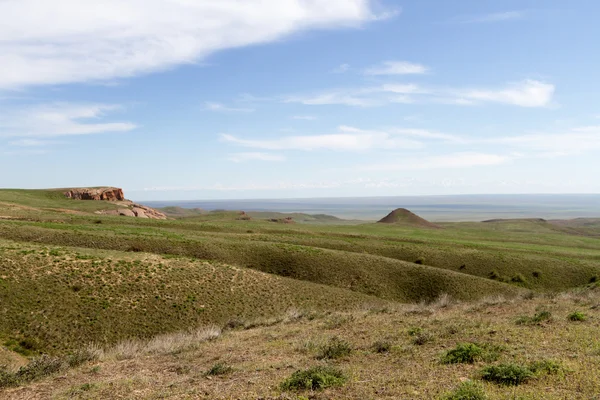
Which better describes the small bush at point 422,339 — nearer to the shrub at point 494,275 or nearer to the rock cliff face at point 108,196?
the shrub at point 494,275

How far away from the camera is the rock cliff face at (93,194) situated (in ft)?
355

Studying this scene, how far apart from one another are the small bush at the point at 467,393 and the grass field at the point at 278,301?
1.55ft

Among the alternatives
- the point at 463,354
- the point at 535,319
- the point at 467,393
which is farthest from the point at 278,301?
the point at 467,393

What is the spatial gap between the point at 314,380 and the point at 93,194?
112 m

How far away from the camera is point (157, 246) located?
49.4 m

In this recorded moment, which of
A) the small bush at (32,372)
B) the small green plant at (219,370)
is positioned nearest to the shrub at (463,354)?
the small green plant at (219,370)

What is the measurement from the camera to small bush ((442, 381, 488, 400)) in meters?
10.6

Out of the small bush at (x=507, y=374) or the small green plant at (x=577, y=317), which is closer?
the small bush at (x=507, y=374)

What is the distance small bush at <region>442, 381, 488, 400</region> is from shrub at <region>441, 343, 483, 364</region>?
2.99m

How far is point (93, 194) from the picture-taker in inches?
4262

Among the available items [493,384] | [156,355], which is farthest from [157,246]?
[493,384]

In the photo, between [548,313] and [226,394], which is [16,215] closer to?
[226,394]

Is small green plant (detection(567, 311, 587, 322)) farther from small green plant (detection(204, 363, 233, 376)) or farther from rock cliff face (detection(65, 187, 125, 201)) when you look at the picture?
rock cliff face (detection(65, 187, 125, 201))

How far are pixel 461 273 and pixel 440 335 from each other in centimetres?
3623
